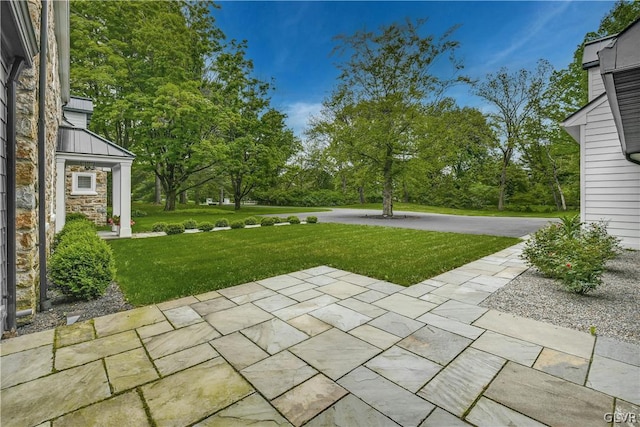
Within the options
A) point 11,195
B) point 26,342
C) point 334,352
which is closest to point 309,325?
point 334,352

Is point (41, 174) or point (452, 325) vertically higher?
point (41, 174)

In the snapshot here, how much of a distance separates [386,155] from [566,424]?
44.6 ft

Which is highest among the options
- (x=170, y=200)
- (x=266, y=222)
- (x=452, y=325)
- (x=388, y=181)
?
(x=388, y=181)

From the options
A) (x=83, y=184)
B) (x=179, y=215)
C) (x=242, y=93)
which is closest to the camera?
(x=83, y=184)

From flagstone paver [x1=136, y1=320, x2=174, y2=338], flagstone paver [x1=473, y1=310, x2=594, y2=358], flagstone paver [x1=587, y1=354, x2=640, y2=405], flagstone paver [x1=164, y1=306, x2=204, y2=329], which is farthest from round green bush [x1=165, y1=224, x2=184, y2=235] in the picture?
flagstone paver [x1=587, y1=354, x2=640, y2=405]

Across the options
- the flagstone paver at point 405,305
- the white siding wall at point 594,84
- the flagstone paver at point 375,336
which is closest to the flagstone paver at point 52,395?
the flagstone paver at point 375,336

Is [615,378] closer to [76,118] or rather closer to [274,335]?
[274,335]

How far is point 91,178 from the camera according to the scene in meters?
10.1

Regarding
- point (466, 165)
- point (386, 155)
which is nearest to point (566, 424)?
point (386, 155)

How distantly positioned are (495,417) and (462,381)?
0.33 meters

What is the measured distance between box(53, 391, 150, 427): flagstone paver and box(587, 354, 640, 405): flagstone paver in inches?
111

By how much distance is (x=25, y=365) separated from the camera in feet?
7.20

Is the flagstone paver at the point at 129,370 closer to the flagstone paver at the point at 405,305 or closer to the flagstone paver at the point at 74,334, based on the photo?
the flagstone paver at the point at 74,334

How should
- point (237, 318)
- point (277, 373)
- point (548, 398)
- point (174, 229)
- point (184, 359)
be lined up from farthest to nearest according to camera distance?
point (174, 229) → point (237, 318) → point (184, 359) → point (277, 373) → point (548, 398)
